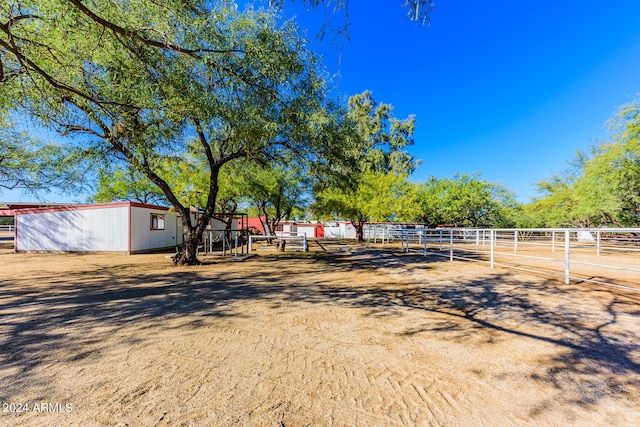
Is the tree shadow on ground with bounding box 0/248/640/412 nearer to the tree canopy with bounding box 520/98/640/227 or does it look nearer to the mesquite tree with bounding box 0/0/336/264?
the mesquite tree with bounding box 0/0/336/264

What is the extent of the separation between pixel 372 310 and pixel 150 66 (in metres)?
5.51

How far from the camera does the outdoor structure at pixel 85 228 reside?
43.5 ft

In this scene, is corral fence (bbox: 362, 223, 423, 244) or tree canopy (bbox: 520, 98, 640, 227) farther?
corral fence (bbox: 362, 223, 423, 244)

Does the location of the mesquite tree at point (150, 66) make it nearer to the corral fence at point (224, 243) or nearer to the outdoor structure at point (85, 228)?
the corral fence at point (224, 243)

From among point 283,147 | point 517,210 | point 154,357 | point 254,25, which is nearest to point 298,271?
point 283,147

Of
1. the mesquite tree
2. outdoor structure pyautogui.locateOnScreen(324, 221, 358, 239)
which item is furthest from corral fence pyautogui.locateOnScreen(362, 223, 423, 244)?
the mesquite tree

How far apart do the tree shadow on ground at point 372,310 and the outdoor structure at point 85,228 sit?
6.58 metres

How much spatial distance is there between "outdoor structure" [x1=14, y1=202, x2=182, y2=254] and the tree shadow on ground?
658 centimetres

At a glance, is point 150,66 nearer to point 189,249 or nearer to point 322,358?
point 322,358

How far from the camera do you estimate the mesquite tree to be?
161 inches

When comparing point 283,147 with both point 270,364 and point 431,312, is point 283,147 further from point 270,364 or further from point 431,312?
point 270,364

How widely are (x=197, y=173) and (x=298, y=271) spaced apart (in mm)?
11001

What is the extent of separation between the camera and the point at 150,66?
4.80 m

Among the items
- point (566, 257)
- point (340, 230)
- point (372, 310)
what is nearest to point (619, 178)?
point (566, 257)
